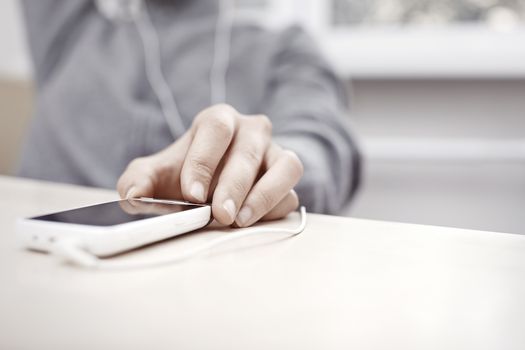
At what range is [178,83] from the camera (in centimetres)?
114

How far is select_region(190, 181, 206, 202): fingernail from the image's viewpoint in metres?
0.45

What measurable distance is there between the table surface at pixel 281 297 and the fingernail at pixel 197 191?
37 mm

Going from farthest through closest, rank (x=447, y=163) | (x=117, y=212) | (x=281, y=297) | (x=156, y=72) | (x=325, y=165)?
(x=447, y=163)
(x=156, y=72)
(x=325, y=165)
(x=117, y=212)
(x=281, y=297)

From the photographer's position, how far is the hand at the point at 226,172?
0.45 metres

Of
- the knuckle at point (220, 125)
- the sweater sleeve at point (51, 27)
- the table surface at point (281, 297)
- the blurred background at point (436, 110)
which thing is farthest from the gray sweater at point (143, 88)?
the table surface at point (281, 297)

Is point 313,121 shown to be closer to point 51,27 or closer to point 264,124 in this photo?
point 264,124

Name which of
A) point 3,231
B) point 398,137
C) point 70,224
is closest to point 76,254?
point 70,224

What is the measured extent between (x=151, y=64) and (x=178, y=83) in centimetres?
7

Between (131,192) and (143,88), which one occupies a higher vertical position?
(143,88)

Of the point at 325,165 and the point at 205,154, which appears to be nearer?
the point at 205,154

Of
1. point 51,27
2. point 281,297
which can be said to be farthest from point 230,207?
point 51,27

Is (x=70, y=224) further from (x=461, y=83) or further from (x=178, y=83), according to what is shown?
(x=461, y=83)

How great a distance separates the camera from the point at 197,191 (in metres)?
0.45

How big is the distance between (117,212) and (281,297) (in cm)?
17
